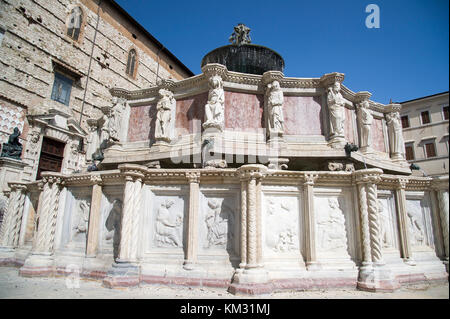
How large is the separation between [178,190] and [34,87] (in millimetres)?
16077

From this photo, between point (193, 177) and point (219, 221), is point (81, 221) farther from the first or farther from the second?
point (219, 221)

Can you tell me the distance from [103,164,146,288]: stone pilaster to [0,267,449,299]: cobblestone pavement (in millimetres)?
197

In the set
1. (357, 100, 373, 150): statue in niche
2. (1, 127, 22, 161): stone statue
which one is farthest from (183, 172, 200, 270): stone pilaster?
(1, 127, 22, 161): stone statue

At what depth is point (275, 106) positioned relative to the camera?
8.50 metres

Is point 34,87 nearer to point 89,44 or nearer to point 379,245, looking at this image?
point 89,44

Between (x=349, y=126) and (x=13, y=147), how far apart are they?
1576 centimetres

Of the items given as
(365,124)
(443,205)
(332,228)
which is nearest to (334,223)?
(332,228)

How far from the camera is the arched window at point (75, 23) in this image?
20873 mm

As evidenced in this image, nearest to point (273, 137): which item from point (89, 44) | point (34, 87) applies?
point (34, 87)

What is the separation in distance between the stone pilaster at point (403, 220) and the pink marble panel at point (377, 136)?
12.2 feet

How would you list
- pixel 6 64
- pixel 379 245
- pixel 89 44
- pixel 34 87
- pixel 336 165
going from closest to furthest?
1. pixel 379 245
2. pixel 336 165
3. pixel 6 64
4. pixel 34 87
5. pixel 89 44

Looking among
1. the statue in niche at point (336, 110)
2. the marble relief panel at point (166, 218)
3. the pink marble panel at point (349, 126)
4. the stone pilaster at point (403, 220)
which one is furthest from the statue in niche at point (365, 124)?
the marble relief panel at point (166, 218)

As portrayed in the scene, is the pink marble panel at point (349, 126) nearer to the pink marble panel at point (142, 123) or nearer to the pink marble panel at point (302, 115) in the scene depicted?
the pink marble panel at point (302, 115)
